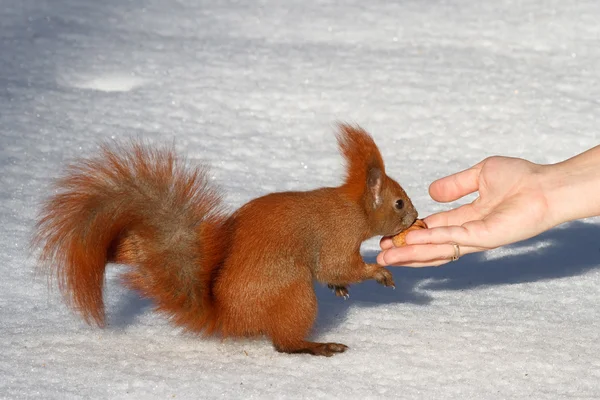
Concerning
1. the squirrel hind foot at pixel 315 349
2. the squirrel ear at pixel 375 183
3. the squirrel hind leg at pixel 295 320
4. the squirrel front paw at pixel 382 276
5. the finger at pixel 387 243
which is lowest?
the squirrel hind foot at pixel 315 349

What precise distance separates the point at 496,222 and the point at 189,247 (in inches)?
31.8

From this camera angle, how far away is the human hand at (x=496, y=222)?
2.44 m

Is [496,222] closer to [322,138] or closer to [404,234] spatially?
[404,234]

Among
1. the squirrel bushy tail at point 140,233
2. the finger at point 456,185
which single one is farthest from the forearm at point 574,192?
the squirrel bushy tail at point 140,233

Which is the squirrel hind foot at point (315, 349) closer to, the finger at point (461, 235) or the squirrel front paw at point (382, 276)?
the squirrel front paw at point (382, 276)

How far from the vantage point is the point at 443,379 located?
7.17 feet

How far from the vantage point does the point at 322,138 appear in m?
3.88

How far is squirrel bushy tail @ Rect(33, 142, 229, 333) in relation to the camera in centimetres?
213

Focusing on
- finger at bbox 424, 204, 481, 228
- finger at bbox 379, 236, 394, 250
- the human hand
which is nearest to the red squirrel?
the human hand

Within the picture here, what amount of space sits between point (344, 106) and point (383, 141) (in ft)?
1.17

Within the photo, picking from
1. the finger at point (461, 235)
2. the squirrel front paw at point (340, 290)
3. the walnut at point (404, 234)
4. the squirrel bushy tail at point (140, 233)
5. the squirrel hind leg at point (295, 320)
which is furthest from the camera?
the walnut at point (404, 234)

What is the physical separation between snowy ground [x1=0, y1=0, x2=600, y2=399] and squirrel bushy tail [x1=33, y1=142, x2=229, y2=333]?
160 mm

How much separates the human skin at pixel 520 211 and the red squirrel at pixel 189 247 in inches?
9.8

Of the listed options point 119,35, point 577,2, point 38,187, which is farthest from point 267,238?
point 577,2
